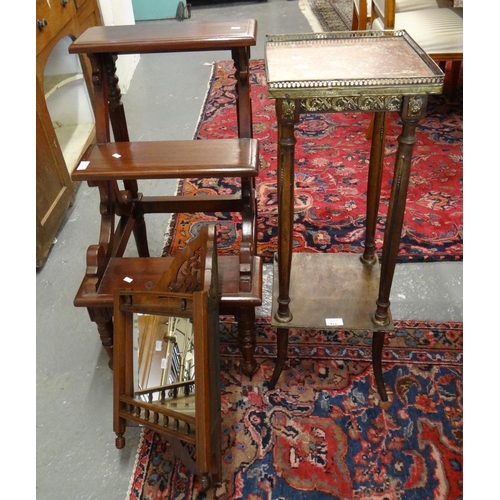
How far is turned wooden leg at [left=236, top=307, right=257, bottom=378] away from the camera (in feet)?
5.01

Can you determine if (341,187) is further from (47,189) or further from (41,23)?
Answer: (41,23)

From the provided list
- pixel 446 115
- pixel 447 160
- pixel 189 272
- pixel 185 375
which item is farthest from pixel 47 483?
pixel 446 115

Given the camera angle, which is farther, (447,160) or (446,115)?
(446,115)

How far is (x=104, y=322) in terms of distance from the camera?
1567 millimetres

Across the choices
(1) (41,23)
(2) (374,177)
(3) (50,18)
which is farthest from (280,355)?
(3) (50,18)

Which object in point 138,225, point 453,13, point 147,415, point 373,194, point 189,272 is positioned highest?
point 453,13

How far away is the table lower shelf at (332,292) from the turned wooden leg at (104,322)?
55 centimetres

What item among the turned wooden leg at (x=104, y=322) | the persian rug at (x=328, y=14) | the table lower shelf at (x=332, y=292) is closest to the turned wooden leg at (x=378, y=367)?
the table lower shelf at (x=332, y=292)

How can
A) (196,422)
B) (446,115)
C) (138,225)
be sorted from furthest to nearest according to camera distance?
(446,115), (138,225), (196,422)

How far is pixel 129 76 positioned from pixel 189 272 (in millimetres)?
3126

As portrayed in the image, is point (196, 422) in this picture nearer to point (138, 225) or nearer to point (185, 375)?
point (185, 375)

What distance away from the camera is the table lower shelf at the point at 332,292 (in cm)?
143

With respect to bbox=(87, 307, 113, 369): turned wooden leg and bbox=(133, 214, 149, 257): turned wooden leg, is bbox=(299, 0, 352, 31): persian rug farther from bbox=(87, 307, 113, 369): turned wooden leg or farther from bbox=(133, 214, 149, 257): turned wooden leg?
bbox=(87, 307, 113, 369): turned wooden leg

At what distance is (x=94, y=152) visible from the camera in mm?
1571
